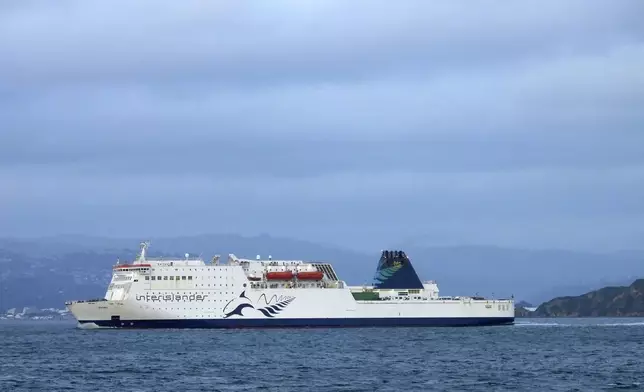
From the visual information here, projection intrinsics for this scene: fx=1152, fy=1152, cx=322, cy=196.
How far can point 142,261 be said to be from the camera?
3268 inches

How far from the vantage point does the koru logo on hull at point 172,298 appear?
8100 centimetres

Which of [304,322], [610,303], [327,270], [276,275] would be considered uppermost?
[610,303]

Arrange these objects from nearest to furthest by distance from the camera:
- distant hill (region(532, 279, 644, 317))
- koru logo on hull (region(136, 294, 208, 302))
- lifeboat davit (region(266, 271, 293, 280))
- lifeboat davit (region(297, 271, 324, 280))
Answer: koru logo on hull (region(136, 294, 208, 302)) → lifeboat davit (region(266, 271, 293, 280)) → lifeboat davit (region(297, 271, 324, 280)) → distant hill (region(532, 279, 644, 317))

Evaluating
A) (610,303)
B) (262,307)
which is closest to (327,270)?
(262,307)

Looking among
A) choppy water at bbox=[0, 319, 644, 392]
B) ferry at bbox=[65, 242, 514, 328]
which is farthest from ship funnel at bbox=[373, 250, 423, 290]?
choppy water at bbox=[0, 319, 644, 392]

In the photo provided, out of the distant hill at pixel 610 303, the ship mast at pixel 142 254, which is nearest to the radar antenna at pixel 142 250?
the ship mast at pixel 142 254

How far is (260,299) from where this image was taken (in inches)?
3253

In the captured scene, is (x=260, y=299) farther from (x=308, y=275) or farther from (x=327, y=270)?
(x=327, y=270)

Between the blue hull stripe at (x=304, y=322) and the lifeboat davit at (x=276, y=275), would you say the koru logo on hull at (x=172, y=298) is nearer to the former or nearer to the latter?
the blue hull stripe at (x=304, y=322)

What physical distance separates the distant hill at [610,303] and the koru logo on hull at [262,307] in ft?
357

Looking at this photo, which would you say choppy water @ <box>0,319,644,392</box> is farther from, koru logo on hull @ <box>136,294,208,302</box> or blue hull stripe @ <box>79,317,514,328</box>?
koru logo on hull @ <box>136,294,208,302</box>

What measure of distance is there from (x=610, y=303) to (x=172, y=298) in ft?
387

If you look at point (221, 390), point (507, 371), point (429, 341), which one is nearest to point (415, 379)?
point (507, 371)

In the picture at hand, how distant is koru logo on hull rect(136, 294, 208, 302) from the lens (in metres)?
81.0
